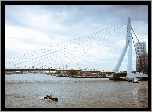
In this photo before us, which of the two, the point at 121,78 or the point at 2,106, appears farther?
the point at 121,78

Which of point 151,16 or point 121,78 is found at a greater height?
point 151,16

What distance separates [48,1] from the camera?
152 inches

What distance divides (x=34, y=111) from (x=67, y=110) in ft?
1.67

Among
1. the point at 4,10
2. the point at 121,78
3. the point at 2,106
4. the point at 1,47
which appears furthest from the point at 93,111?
the point at 121,78

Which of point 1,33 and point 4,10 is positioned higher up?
point 4,10

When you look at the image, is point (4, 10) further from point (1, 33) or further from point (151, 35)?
point (151, 35)

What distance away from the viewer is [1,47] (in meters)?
3.72

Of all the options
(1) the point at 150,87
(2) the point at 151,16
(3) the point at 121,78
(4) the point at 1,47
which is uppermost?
(2) the point at 151,16

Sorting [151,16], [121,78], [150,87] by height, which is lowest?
[121,78]

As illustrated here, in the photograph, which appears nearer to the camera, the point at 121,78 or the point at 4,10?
the point at 4,10

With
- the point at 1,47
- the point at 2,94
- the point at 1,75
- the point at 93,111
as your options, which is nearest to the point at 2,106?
the point at 2,94

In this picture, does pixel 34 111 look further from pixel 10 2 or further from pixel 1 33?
pixel 10 2

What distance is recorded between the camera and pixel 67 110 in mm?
3863

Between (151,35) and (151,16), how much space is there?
31 centimetres
